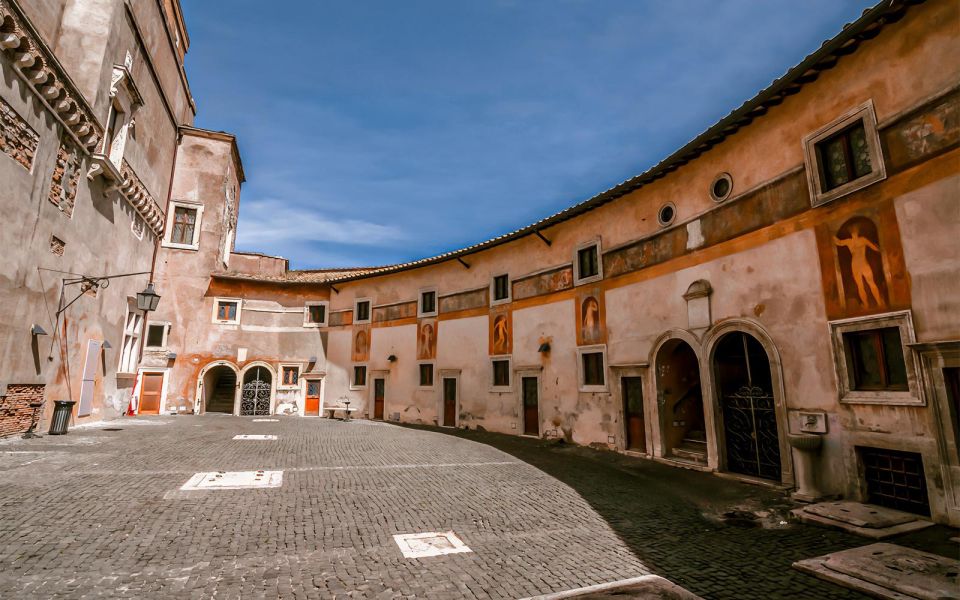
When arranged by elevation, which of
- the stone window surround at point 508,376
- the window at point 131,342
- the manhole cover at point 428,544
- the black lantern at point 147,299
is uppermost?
the black lantern at point 147,299

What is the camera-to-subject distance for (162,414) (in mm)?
21359

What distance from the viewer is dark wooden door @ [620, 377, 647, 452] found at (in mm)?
12539

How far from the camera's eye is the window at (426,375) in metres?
20.5

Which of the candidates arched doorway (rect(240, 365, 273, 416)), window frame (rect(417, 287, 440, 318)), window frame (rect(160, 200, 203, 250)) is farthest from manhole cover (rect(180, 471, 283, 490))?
window frame (rect(160, 200, 203, 250))

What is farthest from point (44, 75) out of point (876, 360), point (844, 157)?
point (876, 360)

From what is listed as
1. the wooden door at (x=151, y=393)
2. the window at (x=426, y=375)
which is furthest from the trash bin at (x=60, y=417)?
the window at (x=426, y=375)

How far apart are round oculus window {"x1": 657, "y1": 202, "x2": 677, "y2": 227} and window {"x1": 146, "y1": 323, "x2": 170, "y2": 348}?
74.6ft

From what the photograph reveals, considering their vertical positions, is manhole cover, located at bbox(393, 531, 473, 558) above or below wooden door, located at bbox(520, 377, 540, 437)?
below

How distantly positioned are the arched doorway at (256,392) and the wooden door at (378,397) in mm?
5630

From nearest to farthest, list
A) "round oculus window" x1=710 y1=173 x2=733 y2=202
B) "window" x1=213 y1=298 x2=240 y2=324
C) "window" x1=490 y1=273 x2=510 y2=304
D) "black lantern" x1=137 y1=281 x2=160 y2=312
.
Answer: "round oculus window" x1=710 y1=173 x2=733 y2=202, "black lantern" x1=137 y1=281 x2=160 y2=312, "window" x1=490 y1=273 x2=510 y2=304, "window" x1=213 y1=298 x2=240 y2=324

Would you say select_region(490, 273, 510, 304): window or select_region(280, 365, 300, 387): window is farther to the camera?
select_region(280, 365, 300, 387): window

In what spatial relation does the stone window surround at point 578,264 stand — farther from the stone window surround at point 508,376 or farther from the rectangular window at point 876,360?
the rectangular window at point 876,360

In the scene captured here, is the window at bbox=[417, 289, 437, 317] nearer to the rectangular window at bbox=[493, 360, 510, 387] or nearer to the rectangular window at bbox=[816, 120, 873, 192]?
the rectangular window at bbox=[493, 360, 510, 387]

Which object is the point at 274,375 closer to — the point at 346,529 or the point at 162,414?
the point at 162,414
